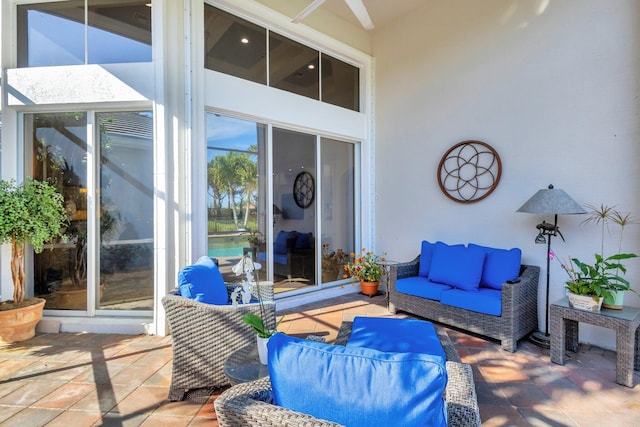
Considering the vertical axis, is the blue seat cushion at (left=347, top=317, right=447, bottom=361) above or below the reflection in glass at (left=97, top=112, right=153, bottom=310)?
below

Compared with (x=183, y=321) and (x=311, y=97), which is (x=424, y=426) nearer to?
(x=183, y=321)

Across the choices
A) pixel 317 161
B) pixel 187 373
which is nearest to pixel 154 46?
pixel 317 161

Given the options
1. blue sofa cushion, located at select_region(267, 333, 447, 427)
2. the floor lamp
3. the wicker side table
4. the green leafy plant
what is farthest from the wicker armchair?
the floor lamp

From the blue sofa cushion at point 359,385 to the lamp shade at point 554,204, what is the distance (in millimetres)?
2713

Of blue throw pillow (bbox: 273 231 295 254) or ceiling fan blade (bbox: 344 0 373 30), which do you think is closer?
ceiling fan blade (bbox: 344 0 373 30)

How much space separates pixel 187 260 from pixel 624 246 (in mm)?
4181

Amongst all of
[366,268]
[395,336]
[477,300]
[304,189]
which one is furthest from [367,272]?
[395,336]

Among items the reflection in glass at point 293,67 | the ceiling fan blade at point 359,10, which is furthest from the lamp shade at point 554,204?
the reflection in glass at point 293,67

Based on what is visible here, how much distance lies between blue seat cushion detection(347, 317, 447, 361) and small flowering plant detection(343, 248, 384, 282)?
2.29 metres

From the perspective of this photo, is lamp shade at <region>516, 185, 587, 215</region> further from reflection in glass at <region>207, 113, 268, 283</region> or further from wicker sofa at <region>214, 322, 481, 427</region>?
reflection in glass at <region>207, 113, 268, 283</region>

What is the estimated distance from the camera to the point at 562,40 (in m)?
3.25

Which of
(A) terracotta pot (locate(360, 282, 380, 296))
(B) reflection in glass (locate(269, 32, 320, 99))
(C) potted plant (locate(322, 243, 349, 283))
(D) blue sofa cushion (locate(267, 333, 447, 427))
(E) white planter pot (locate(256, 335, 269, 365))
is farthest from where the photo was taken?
(C) potted plant (locate(322, 243, 349, 283))

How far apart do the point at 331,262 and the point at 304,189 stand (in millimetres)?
1239

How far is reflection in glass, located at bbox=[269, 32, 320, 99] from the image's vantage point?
4145 mm
